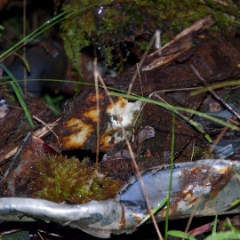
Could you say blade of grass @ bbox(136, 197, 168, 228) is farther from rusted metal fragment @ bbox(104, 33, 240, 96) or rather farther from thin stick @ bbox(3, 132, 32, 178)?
rusted metal fragment @ bbox(104, 33, 240, 96)

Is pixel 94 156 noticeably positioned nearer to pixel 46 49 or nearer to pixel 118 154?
pixel 118 154

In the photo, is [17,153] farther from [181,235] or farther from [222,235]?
[222,235]

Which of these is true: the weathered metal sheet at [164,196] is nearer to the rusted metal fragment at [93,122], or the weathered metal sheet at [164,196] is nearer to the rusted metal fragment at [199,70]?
the rusted metal fragment at [93,122]

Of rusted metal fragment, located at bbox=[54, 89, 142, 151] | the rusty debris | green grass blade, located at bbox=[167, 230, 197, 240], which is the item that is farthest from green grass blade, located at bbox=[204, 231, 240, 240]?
rusted metal fragment, located at bbox=[54, 89, 142, 151]

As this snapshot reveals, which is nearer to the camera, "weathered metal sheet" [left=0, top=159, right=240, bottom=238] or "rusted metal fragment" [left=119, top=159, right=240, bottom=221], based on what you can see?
"weathered metal sheet" [left=0, top=159, right=240, bottom=238]

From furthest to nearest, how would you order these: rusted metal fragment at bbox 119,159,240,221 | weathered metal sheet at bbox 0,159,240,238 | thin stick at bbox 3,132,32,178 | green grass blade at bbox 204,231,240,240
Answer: thin stick at bbox 3,132,32,178
rusted metal fragment at bbox 119,159,240,221
weathered metal sheet at bbox 0,159,240,238
green grass blade at bbox 204,231,240,240

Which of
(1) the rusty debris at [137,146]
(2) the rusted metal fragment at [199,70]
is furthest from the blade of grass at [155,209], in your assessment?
(2) the rusted metal fragment at [199,70]

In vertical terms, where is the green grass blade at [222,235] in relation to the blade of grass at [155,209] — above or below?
above
